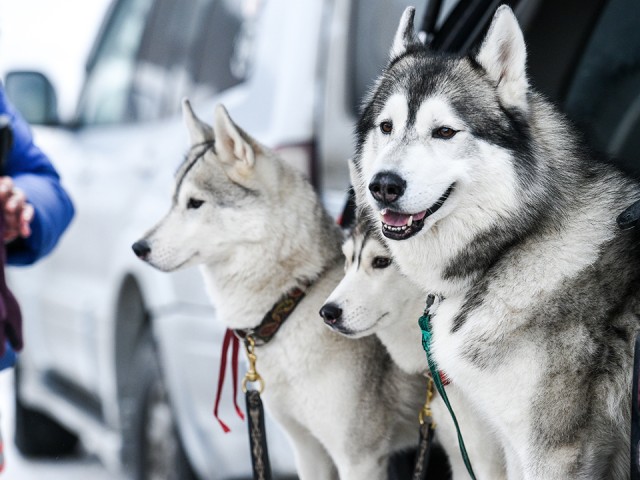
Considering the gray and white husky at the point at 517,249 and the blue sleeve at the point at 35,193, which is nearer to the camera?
the gray and white husky at the point at 517,249

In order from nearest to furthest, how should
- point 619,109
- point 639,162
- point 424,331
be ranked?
point 424,331, point 639,162, point 619,109

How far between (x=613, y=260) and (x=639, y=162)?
4.09 ft

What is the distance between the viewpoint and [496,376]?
7.69 feet

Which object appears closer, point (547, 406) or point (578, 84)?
point (547, 406)

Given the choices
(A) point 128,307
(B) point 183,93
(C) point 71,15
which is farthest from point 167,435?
(C) point 71,15

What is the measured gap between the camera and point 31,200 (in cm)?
250

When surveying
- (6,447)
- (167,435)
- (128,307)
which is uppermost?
(128,307)

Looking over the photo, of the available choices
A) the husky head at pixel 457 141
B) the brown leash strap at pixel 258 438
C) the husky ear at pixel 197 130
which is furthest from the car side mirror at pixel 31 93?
the husky head at pixel 457 141

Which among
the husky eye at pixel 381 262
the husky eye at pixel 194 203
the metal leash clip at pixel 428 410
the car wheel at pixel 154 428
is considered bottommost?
the car wheel at pixel 154 428

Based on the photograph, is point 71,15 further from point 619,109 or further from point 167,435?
point 619,109

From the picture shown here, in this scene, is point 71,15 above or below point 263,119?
below

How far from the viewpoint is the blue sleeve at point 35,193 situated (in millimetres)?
2492

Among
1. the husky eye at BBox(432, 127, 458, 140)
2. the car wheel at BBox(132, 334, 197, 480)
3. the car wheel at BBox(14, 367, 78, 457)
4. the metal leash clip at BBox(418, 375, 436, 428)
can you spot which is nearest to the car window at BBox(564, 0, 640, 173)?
the metal leash clip at BBox(418, 375, 436, 428)

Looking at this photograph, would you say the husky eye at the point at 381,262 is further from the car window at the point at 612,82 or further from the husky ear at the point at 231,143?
the car window at the point at 612,82
